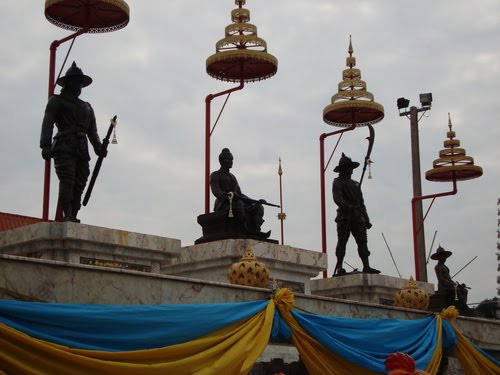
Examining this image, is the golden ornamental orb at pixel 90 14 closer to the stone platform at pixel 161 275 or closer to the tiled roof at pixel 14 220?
the stone platform at pixel 161 275

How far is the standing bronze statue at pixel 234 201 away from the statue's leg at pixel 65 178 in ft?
8.85

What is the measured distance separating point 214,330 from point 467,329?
5351 mm

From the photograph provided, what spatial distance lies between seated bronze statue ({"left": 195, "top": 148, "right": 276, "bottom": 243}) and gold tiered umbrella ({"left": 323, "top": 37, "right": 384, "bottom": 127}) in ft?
14.1

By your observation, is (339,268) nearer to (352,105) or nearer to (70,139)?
(352,105)

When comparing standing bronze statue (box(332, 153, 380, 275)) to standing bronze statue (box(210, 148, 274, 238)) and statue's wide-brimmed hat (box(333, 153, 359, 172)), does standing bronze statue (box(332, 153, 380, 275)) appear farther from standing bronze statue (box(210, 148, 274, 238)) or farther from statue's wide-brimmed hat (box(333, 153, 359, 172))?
standing bronze statue (box(210, 148, 274, 238))

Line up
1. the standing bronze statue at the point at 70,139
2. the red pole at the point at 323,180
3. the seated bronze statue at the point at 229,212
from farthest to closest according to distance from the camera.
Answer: the red pole at the point at 323,180, the seated bronze statue at the point at 229,212, the standing bronze statue at the point at 70,139

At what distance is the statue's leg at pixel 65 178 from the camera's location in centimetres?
986

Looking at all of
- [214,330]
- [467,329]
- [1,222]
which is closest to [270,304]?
[214,330]

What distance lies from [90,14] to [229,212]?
3442mm

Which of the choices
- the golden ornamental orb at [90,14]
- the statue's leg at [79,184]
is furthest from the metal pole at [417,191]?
the statue's leg at [79,184]

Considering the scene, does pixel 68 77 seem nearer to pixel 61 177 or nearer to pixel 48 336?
pixel 61 177

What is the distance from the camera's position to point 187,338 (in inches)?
289

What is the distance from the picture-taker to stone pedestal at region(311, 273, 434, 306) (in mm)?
13562

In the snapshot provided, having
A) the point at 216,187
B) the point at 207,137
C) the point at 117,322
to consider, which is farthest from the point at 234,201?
the point at 117,322
